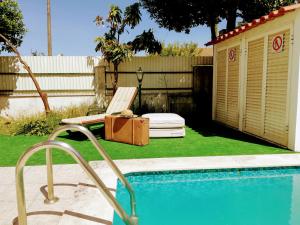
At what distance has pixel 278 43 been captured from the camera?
7.58m

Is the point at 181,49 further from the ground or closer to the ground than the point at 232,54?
further from the ground

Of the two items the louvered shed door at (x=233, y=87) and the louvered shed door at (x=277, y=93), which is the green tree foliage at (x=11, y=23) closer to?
the louvered shed door at (x=233, y=87)

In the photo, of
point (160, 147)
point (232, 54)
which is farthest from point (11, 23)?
point (232, 54)

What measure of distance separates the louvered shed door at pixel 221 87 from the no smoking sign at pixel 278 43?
11.1ft

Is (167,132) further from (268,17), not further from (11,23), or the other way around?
(11,23)

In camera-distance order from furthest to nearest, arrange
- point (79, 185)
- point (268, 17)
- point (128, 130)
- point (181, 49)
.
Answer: point (181, 49)
point (128, 130)
point (268, 17)
point (79, 185)

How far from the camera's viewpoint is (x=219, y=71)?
11.8 meters

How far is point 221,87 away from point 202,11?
17.2ft

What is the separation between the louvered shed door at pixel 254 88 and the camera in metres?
8.57

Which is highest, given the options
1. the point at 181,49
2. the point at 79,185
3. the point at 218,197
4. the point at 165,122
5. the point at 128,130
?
the point at 181,49

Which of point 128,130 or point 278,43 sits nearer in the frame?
point 278,43

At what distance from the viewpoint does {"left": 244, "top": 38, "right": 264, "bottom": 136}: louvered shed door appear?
8570 millimetres

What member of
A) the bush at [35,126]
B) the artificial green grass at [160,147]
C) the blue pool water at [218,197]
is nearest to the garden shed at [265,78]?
the artificial green grass at [160,147]

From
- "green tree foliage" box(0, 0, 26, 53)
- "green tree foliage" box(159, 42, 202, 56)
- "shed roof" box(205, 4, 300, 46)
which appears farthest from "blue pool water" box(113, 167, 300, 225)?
"green tree foliage" box(159, 42, 202, 56)
